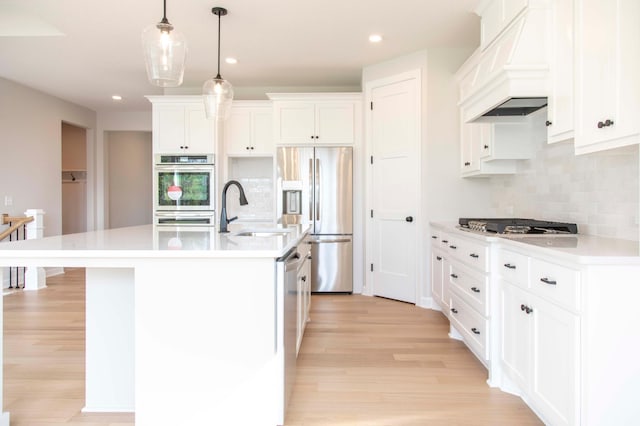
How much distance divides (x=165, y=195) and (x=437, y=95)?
3431 mm

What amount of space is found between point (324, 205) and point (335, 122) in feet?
3.36

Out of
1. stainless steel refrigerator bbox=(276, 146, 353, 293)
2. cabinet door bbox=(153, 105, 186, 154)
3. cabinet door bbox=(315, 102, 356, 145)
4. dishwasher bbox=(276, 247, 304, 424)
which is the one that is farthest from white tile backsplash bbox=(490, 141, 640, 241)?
cabinet door bbox=(153, 105, 186, 154)

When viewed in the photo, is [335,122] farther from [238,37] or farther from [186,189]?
[186,189]

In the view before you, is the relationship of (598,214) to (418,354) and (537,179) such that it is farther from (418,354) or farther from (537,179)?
(418,354)

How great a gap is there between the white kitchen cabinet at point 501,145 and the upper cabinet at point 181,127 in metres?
3.14

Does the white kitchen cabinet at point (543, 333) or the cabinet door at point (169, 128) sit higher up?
the cabinet door at point (169, 128)

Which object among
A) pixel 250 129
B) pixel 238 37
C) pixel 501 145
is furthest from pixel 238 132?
pixel 501 145

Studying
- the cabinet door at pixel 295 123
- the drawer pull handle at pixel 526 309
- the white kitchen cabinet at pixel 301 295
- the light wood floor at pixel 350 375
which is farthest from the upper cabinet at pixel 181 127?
the drawer pull handle at pixel 526 309

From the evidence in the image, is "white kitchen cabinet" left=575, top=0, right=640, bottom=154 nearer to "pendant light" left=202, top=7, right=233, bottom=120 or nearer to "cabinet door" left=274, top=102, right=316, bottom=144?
"pendant light" left=202, top=7, right=233, bottom=120

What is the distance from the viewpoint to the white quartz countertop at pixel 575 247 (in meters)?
1.48

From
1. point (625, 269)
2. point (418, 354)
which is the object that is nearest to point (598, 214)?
point (625, 269)

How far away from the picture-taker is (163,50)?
224 centimetres

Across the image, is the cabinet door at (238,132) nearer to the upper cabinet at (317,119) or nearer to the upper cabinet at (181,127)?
the upper cabinet at (181,127)

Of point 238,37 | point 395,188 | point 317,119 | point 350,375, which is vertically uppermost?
point 238,37
